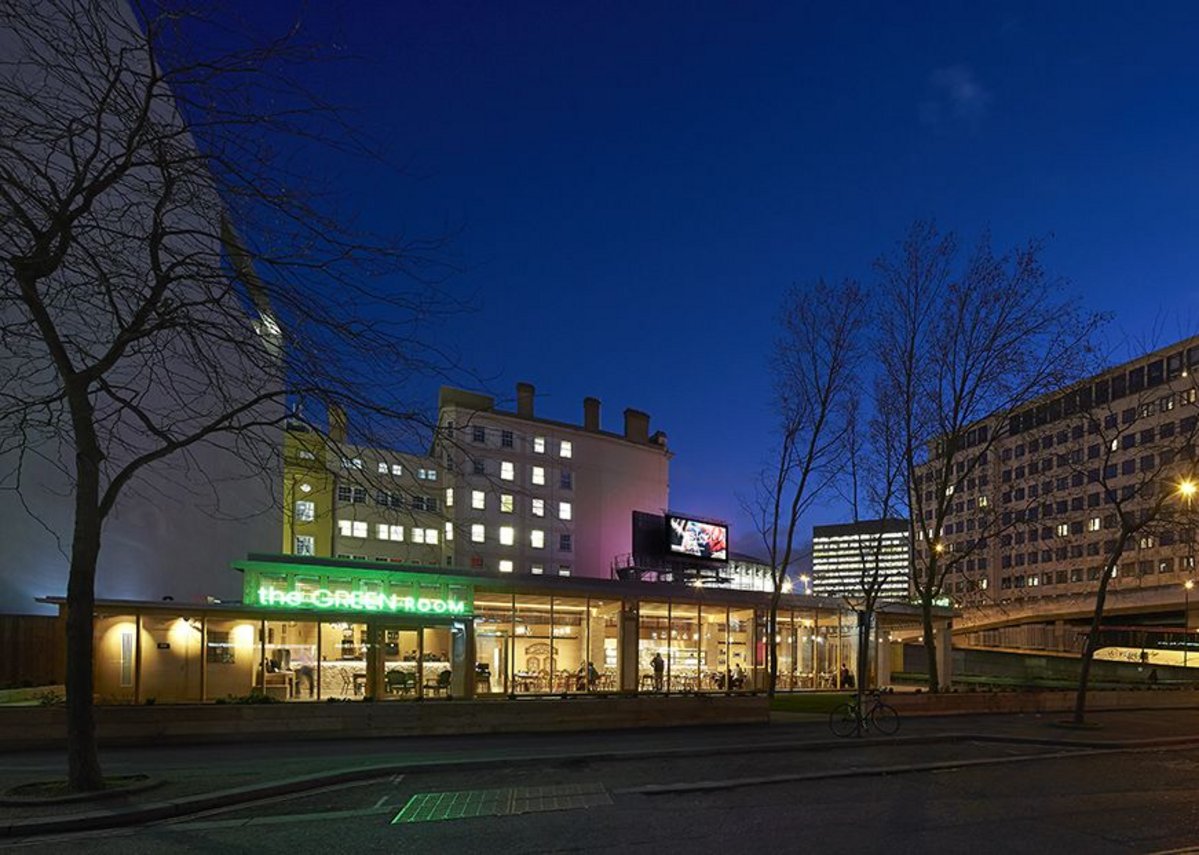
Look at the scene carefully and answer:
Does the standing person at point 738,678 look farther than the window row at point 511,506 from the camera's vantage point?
No

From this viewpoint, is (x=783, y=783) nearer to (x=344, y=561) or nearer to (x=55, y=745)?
(x=55, y=745)

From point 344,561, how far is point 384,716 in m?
10.2

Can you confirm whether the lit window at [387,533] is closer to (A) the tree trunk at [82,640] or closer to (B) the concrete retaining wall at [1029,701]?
(B) the concrete retaining wall at [1029,701]

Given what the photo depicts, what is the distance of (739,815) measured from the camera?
38.2 feet

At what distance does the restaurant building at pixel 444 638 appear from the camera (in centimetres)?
2448

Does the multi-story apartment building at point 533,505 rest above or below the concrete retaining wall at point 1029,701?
above

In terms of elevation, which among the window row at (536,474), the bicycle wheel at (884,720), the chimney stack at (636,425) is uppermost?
the chimney stack at (636,425)

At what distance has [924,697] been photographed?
27156mm

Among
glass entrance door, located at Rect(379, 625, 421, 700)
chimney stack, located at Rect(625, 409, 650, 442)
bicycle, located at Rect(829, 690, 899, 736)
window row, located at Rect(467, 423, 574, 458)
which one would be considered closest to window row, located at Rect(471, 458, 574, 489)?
window row, located at Rect(467, 423, 574, 458)

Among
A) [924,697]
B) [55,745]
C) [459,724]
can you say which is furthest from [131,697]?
[924,697]

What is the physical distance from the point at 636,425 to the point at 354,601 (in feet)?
155

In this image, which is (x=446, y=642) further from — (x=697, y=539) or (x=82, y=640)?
(x=697, y=539)

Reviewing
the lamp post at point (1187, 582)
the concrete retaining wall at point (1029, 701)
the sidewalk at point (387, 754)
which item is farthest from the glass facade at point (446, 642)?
the lamp post at point (1187, 582)

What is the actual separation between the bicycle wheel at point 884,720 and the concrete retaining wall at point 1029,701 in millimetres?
2663
